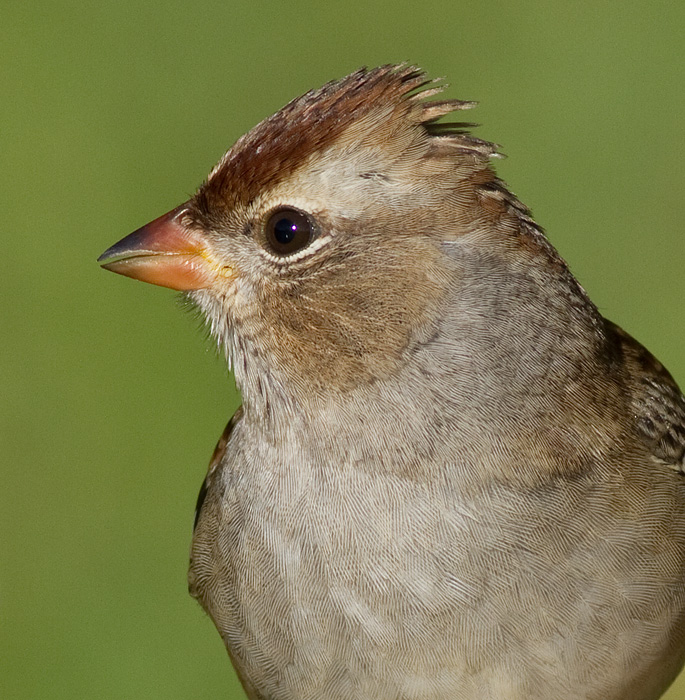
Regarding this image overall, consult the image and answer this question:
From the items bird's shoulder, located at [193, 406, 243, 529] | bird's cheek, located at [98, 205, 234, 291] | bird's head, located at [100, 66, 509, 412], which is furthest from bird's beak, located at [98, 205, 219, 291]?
bird's shoulder, located at [193, 406, 243, 529]

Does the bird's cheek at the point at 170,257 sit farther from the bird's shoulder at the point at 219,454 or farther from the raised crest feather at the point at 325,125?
the bird's shoulder at the point at 219,454

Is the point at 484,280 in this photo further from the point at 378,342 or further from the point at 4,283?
the point at 4,283

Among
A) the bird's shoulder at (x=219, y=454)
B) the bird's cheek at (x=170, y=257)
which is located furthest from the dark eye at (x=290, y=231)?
the bird's shoulder at (x=219, y=454)

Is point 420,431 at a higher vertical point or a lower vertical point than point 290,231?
lower

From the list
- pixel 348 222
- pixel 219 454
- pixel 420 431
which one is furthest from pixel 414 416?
pixel 219 454

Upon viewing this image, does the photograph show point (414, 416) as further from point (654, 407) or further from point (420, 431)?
point (654, 407)

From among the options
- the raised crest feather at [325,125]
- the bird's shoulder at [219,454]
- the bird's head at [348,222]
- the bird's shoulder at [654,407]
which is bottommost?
the bird's shoulder at [654,407]

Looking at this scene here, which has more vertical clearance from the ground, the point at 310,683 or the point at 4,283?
the point at 4,283

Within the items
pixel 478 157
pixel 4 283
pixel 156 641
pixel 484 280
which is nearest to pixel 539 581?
pixel 484 280
